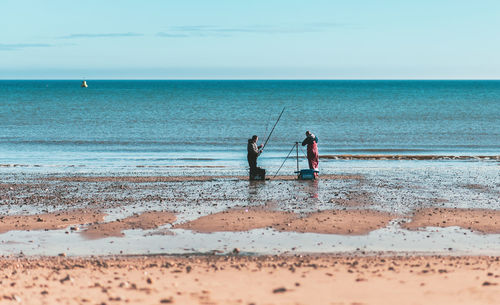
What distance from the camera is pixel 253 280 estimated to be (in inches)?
412

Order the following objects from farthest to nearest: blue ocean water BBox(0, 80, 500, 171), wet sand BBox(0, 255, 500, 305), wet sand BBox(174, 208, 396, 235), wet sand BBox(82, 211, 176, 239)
Answer: blue ocean water BBox(0, 80, 500, 171), wet sand BBox(174, 208, 396, 235), wet sand BBox(82, 211, 176, 239), wet sand BBox(0, 255, 500, 305)

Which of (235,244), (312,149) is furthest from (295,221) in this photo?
(312,149)

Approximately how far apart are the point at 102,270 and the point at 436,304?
205 inches

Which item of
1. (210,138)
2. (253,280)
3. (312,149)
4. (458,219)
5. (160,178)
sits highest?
(312,149)

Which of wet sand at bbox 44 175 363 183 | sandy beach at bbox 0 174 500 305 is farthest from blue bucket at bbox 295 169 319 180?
wet sand at bbox 44 175 363 183

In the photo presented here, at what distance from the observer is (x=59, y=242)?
13.8 m

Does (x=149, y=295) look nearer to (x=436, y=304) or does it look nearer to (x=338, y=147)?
(x=436, y=304)

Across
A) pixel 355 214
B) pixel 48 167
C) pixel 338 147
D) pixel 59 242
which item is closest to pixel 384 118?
pixel 338 147

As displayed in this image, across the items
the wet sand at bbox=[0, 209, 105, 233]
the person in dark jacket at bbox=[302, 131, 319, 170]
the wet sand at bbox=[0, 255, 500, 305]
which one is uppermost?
the person in dark jacket at bbox=[302, 131, 319, 170]

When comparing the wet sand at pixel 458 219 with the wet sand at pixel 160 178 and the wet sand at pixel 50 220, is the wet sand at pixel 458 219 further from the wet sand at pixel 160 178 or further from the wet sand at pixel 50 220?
the wet sand at pixel 50 220

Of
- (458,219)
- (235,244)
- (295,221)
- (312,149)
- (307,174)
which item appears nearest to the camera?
(235,244)

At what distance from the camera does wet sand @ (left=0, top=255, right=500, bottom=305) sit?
938 centimetres

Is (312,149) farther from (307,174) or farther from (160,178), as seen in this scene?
(160,178)

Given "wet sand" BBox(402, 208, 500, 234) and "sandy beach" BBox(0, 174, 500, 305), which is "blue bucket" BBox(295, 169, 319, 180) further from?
"wet sand" BBox(402, 208, 500, 234)
